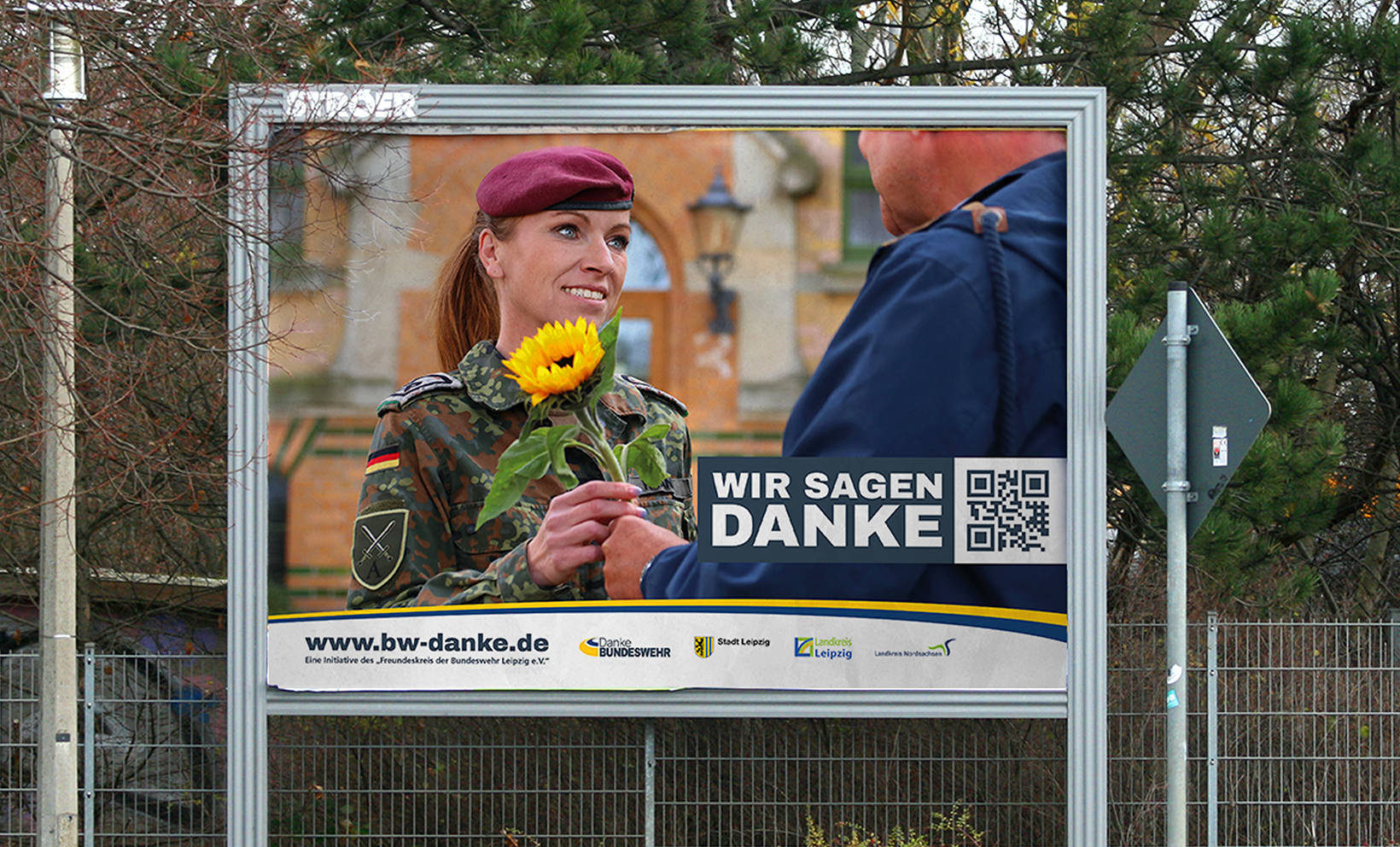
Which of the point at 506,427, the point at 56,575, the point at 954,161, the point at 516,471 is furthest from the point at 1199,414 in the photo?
the point at 56,575

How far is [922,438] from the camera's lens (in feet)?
19.6

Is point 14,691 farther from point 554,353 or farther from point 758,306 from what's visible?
point 758,306

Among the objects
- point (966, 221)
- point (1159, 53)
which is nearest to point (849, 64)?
point (1159, 53)

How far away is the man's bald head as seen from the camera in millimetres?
6008

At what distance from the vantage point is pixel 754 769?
7.95m

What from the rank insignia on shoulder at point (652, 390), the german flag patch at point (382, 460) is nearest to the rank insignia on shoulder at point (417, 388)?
the german flag patch at point (382, 460)

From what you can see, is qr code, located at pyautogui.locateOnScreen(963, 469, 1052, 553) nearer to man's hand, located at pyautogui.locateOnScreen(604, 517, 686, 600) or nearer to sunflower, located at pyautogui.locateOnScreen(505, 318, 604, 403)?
man's hand, located at pyautogui.locateOnScreen(604, 517, 686, 600)

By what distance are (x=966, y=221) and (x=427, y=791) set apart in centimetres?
407

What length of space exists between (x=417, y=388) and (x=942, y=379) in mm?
2295

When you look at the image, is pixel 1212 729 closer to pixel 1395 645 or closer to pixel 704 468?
pixel 1395 645

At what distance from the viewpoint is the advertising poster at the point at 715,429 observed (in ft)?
19.5

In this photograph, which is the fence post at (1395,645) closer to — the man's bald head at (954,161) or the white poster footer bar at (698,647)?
the white poster footer bar at (698,647)

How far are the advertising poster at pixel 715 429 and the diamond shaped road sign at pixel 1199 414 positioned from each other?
1.00 meters

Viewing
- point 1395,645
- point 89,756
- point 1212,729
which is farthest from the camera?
point 1395,645
